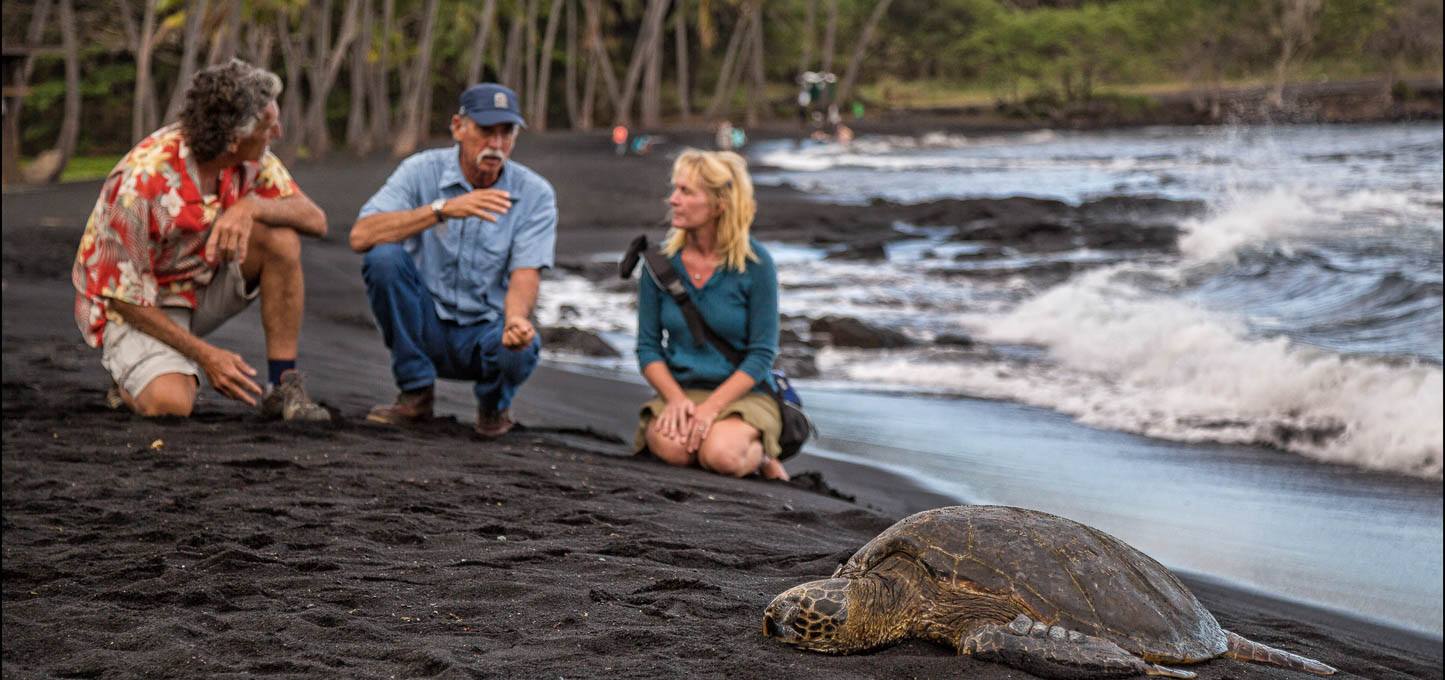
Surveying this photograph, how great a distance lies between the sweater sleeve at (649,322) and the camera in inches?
214

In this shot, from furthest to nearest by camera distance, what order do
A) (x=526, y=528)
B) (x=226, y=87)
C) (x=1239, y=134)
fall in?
(x=1239, y=134) < (x=226, y=87) < (x=526, y=528)

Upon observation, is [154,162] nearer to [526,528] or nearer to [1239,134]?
[526,528]

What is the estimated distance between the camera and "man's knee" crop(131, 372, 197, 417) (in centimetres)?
541

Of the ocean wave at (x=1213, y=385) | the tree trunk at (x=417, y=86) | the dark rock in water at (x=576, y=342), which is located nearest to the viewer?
the ocean wave at (x=1213, y=385)

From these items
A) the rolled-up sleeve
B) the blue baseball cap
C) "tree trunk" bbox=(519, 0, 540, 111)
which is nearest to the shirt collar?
the rolled-up sleeve

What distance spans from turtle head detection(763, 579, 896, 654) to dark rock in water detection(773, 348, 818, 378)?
6561 millimetres

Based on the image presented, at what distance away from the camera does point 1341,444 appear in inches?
309

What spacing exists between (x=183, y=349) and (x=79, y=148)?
39.8 m

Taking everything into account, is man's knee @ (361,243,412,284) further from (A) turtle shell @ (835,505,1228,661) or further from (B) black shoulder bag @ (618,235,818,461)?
(A) turtle shell @ (835,505,1228,661)

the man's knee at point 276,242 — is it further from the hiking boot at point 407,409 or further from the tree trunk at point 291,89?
the tree trunk at point 291,89

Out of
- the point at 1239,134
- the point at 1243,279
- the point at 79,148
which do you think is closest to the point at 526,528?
the point at 1243,279

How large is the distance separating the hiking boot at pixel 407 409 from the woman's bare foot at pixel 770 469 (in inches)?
56.1

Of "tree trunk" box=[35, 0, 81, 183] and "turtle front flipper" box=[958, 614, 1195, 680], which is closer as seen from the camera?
"turtle front flipper" box=[958, 614, 1195, 680]

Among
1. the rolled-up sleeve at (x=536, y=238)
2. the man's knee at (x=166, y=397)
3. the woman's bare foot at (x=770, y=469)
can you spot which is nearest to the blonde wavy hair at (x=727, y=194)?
the rolled-up sleeve at (x=536, y=238)
